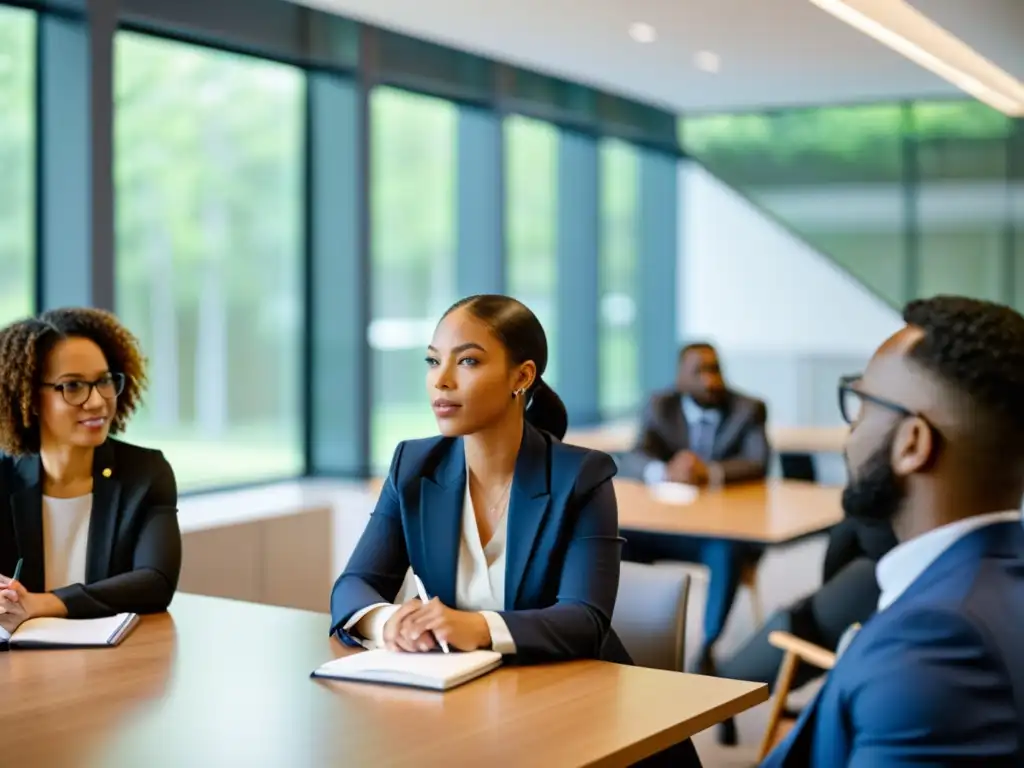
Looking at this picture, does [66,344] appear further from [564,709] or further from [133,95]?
[133,95]

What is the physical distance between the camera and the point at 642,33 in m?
7.71

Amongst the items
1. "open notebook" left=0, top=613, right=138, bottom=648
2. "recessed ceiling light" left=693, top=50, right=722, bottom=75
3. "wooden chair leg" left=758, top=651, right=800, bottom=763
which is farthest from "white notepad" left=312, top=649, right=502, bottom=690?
"recessed ceiling light" left=693, top=50, right=722, bottom=75

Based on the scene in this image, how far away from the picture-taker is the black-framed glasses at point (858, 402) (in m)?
1.74

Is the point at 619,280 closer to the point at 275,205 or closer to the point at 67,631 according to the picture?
the point at 275,205

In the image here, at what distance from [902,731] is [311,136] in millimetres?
6303

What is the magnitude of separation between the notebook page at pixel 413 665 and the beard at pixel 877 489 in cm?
91

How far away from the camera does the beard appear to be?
174cm

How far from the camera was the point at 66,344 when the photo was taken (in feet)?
10.4

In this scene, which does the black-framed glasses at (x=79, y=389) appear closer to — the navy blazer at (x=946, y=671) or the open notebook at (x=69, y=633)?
the open notebook at (x=69, y=633)

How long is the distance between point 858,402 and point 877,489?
0.46 feet

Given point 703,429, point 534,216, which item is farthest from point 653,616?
point 534,216

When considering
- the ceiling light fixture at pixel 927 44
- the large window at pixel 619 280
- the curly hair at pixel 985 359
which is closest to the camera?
the curly hair at pixel 985 359

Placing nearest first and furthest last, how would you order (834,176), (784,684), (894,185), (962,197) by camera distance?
(784,684), (962,197), (894,185), (834,176)

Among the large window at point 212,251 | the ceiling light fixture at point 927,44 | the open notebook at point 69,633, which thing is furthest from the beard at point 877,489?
the large window at point 212,251
